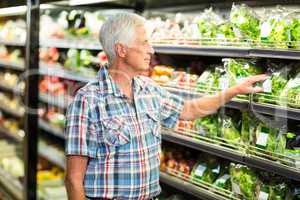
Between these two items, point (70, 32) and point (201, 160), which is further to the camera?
point (70, 32)

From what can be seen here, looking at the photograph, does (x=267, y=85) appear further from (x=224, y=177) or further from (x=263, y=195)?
(x=224, y=177)

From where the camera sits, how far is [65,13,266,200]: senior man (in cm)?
231

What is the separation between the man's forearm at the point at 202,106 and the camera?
2.74 meters

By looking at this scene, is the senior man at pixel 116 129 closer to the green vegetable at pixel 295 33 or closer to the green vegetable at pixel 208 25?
the green vegetable at pixel 208 25

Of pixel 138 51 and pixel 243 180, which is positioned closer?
pixel 138 51

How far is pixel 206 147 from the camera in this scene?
2902 millimetres

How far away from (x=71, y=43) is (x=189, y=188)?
201 centimetres

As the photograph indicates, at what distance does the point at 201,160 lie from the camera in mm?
3244

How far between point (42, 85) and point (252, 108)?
9.36 feet

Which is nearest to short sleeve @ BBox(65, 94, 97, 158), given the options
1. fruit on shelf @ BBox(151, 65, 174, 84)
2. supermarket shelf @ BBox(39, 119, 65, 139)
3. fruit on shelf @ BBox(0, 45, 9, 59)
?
fruit on shelf @ BBox(151, 65, 174, 84)

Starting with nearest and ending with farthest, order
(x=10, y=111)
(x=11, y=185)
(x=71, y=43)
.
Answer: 1. (x=71, y=43)
2. (x=11, y=185)
3. (x=10, y=111)

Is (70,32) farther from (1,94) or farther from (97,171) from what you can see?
(97,171)

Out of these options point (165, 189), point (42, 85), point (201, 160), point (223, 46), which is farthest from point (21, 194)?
point (223, 46)

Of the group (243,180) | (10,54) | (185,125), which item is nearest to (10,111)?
(10,54)
